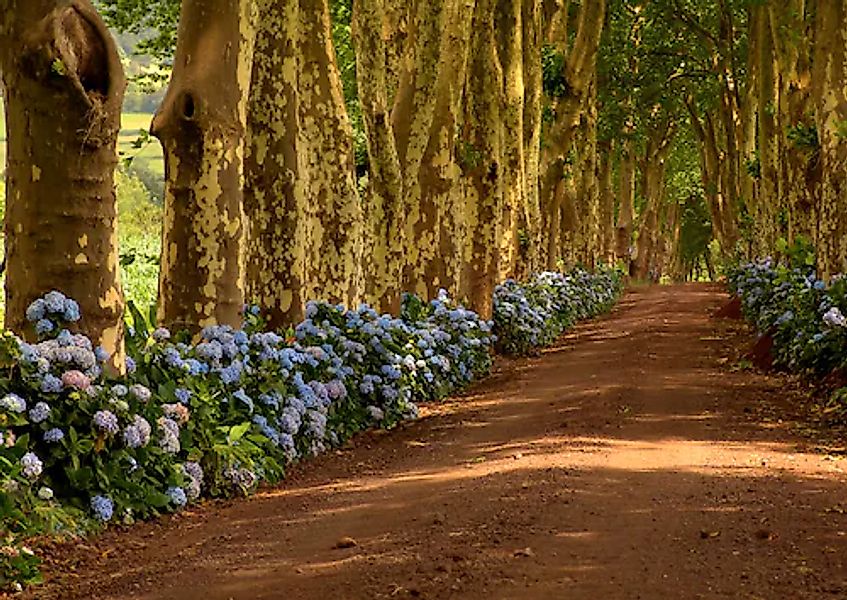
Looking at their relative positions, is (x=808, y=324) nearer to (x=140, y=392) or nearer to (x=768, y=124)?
(x=140, y=392)

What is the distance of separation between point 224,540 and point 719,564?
9.04 ft

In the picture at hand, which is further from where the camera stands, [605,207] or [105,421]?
[605,207]

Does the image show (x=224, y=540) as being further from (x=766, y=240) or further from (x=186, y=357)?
(x=766, y=240)

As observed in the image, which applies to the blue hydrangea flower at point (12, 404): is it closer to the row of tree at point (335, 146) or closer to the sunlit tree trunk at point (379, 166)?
the row of tree at point (335, 146)

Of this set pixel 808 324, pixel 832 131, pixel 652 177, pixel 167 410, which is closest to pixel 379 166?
pixel 808 324

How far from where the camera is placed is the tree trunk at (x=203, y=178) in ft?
33.7

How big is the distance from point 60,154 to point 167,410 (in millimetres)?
1762

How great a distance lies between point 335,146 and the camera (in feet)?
44.8

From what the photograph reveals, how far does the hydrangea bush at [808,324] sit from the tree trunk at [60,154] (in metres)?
7.33

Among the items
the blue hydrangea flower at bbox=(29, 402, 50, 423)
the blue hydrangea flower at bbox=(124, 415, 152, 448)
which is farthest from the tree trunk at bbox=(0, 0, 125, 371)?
the blue hydrangea flower at bbox=(29, 402, 50, 423)

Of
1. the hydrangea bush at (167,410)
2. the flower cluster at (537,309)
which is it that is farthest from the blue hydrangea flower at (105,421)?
the flower cluster at (537,309)

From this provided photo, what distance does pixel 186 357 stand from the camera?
917 centimetres

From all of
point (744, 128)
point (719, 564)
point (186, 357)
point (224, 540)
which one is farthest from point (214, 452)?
point (744, 128)

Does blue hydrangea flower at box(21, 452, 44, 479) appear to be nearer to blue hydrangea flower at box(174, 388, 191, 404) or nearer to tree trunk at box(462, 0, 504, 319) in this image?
blue hydrangea flower at box(174, 388, 191, 404)
